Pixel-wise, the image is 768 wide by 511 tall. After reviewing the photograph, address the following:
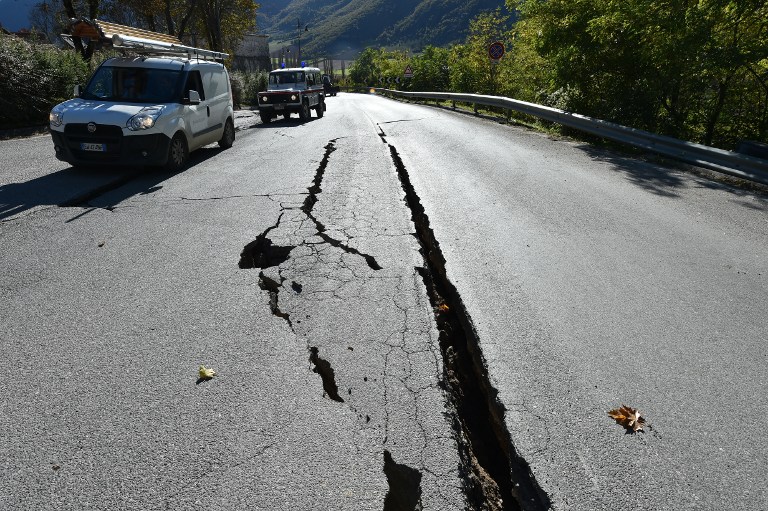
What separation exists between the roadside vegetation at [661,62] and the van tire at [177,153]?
9.41 metres

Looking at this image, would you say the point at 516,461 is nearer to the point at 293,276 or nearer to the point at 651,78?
the point at 293,276

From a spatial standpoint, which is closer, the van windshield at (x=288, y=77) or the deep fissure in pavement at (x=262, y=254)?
the deep fissure in pavement at (x=262, y=254)

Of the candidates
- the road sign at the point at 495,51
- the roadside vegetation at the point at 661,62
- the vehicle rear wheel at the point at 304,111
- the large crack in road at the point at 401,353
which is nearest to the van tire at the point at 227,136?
the large crack in road at the point at 401,353

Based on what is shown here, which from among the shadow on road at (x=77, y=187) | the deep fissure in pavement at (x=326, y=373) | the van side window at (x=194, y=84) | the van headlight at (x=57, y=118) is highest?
the van side window at (x=194, y=84)

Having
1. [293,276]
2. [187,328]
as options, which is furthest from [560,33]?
[187,328]

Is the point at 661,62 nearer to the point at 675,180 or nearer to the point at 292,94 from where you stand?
the point at 675,180

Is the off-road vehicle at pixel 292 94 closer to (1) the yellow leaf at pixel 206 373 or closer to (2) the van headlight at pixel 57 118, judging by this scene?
(2) the van headlight at pixel 57 118

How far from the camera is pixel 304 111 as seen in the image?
20.6 meters

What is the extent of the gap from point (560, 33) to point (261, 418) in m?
14.2

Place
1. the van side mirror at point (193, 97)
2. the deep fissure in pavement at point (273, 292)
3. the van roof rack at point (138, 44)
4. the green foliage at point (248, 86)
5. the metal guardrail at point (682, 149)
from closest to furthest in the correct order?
the deep fissure in pavement at point (273, 292)
the metal guardrail at point (682, 149)
the van side mirror at point (193, 97)
the van roof rack at point (138, 44)
the green foliage at point (248, 86)

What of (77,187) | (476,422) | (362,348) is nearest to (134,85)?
(77,187)

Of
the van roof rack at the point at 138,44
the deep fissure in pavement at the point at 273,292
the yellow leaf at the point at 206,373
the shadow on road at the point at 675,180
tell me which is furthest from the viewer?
the van roof rack at the point at 138,44

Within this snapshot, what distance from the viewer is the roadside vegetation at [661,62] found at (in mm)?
9812

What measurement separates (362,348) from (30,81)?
16.4 m
